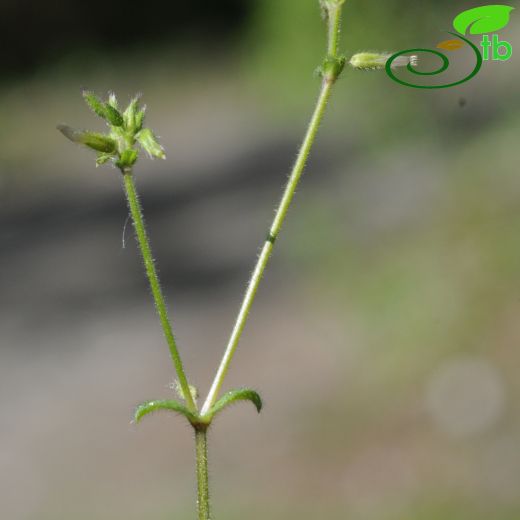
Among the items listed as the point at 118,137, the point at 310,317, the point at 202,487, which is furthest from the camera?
the point at 310,317

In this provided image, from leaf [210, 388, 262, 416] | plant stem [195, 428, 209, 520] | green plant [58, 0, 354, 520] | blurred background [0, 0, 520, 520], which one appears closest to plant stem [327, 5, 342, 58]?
green plant [58, 0, 354, 520]

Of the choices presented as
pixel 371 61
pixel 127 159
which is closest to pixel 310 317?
pixel 371 61

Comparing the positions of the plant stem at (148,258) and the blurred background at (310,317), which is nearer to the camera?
the plant stem at (148,258)

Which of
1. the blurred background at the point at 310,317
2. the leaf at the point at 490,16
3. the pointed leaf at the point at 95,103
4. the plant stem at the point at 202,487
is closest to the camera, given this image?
the plant stem at the point at 202,487

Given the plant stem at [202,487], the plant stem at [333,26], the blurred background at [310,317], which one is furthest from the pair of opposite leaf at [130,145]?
the blurred background at [310,317]

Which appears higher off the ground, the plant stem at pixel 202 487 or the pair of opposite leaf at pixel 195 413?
the pair of opposite leaf at pixel 195 413

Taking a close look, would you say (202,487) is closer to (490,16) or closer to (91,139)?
(91,139)

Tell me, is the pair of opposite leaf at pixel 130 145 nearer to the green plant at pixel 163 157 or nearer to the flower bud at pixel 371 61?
the green plant at pixel 163 157
